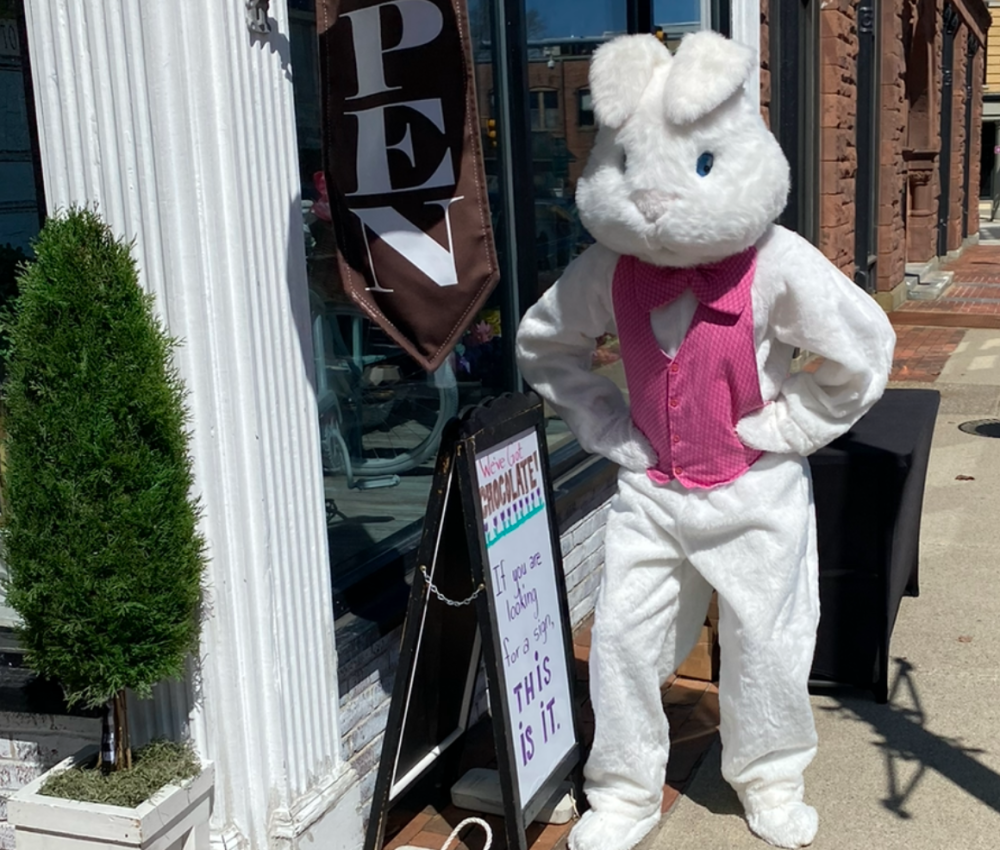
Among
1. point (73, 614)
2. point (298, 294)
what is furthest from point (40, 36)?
point (73, 614)

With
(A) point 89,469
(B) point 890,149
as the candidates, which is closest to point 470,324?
(A) point 89,469

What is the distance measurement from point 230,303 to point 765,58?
5.53 m

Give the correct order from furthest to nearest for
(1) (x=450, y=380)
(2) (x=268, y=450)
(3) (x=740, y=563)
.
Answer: (1) (x=450, y=380)
(3) (x=740, y=563)
(2) (x=268, y=450)

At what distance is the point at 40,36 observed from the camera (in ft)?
8.87

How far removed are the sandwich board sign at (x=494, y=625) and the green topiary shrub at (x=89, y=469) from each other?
0.72 meters

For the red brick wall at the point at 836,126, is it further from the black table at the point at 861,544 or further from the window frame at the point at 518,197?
the black table at the point at 861,544

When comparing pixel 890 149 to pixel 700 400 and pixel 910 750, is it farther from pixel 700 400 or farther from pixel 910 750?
pixel 700 400

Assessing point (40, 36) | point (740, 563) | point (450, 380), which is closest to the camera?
point (40, 36)

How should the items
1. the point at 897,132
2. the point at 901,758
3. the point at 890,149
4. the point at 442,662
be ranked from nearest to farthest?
the point at 442,662
the point at 901,758
the point at 890,149
the point at 897,132

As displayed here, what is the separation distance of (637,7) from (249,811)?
13.7 ft

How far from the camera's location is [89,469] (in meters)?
2.52

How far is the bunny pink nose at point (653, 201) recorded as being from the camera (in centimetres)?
292

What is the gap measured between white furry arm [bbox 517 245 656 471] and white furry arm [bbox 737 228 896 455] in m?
0.35

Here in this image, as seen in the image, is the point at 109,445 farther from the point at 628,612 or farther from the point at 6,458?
the point at 628,612
